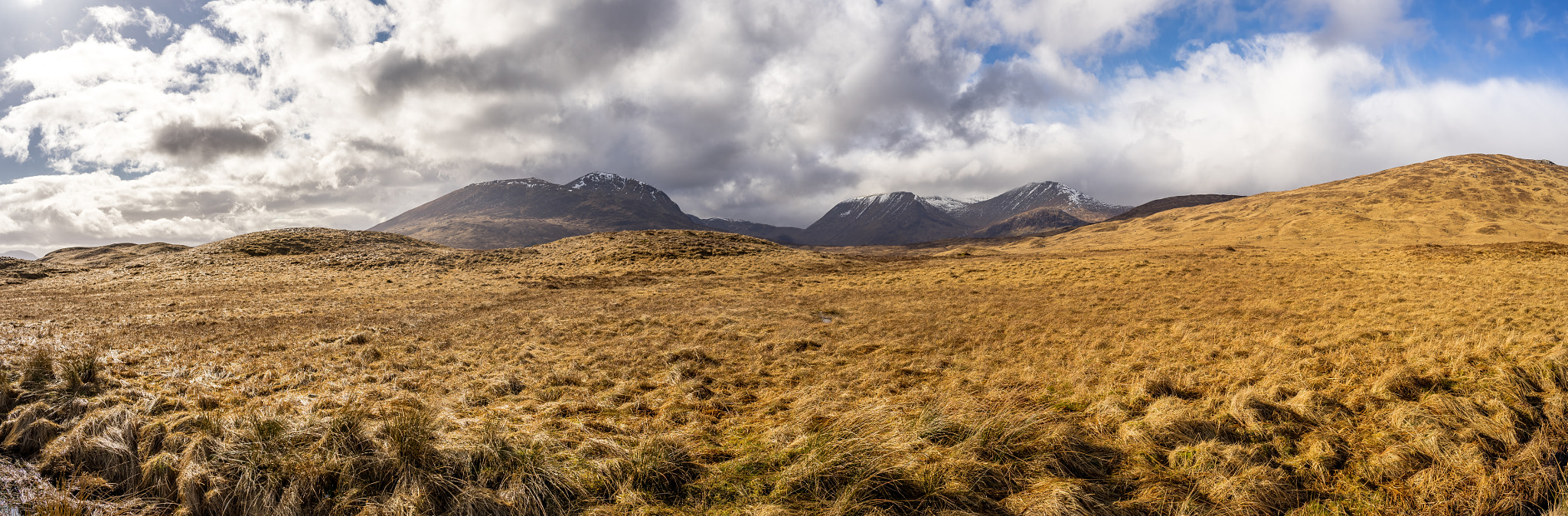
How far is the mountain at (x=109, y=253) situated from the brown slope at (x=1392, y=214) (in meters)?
148

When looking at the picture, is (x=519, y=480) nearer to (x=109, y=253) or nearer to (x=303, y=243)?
(x=303, y=243)

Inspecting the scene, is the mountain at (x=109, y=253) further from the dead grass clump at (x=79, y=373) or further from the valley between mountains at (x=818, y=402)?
the dead grass clump at (x=79, y=373)

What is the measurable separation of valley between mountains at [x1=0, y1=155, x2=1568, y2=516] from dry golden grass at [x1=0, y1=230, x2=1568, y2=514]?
0.05m

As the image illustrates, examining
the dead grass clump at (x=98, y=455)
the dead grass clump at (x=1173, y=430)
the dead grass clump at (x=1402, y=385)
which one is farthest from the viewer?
the dead grass clump at (x=1402, y=385)

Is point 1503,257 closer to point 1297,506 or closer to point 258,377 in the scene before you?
point 1297,506

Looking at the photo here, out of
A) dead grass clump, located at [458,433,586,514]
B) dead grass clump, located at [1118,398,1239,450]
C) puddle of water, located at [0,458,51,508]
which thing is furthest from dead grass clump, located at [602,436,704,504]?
puddle of water, located at [0,458,51,508]

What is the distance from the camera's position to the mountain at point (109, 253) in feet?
175

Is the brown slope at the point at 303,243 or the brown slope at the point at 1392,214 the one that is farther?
the brown slope at the point at 1392,214

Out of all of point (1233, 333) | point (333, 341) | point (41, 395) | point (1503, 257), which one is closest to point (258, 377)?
point (41, 395)

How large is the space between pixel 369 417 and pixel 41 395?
4.80 m

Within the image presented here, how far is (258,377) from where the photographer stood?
9.81 metres

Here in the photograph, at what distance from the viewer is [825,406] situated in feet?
24.9

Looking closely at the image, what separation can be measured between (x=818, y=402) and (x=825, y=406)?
1.26 ft

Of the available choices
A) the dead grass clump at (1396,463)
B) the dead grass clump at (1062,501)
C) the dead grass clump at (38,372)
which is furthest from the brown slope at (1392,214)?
the dead grass clump at (38,372)
